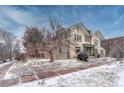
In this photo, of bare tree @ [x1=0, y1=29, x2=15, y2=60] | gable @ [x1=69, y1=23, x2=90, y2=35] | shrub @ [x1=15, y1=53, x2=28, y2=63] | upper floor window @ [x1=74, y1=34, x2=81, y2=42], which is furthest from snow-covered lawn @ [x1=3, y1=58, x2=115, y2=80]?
gable @ [x1=69, y1=23, x2=90, y2=35]

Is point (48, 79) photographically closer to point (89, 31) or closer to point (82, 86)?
point (82, 86)

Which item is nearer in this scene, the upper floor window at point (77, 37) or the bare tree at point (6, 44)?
the bare tree at point (6, 44)

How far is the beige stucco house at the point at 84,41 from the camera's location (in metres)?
2.71

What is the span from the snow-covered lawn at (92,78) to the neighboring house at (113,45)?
0.57ft

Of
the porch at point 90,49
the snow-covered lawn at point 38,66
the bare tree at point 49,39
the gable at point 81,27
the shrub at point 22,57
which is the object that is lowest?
the snow-covered lawn at point 38,66

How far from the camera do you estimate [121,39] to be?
2715 mm

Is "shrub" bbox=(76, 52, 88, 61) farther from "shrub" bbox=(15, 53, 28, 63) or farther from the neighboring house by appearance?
"shrub" bbox=(15, 53, 28, 63)

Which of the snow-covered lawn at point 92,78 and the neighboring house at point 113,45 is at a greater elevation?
the neighboring house at point 113,45

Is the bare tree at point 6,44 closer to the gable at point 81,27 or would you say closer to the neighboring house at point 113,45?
the gable at point 81,27

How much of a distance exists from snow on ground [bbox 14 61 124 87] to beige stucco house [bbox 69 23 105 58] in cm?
25

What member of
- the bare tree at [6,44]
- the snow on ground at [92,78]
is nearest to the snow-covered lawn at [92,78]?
the snow on ground at [92,78]

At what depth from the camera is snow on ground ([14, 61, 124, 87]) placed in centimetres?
260

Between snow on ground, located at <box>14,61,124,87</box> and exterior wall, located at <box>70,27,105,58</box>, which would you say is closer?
snow on ground, located at <box>14,61,124,87</box>
